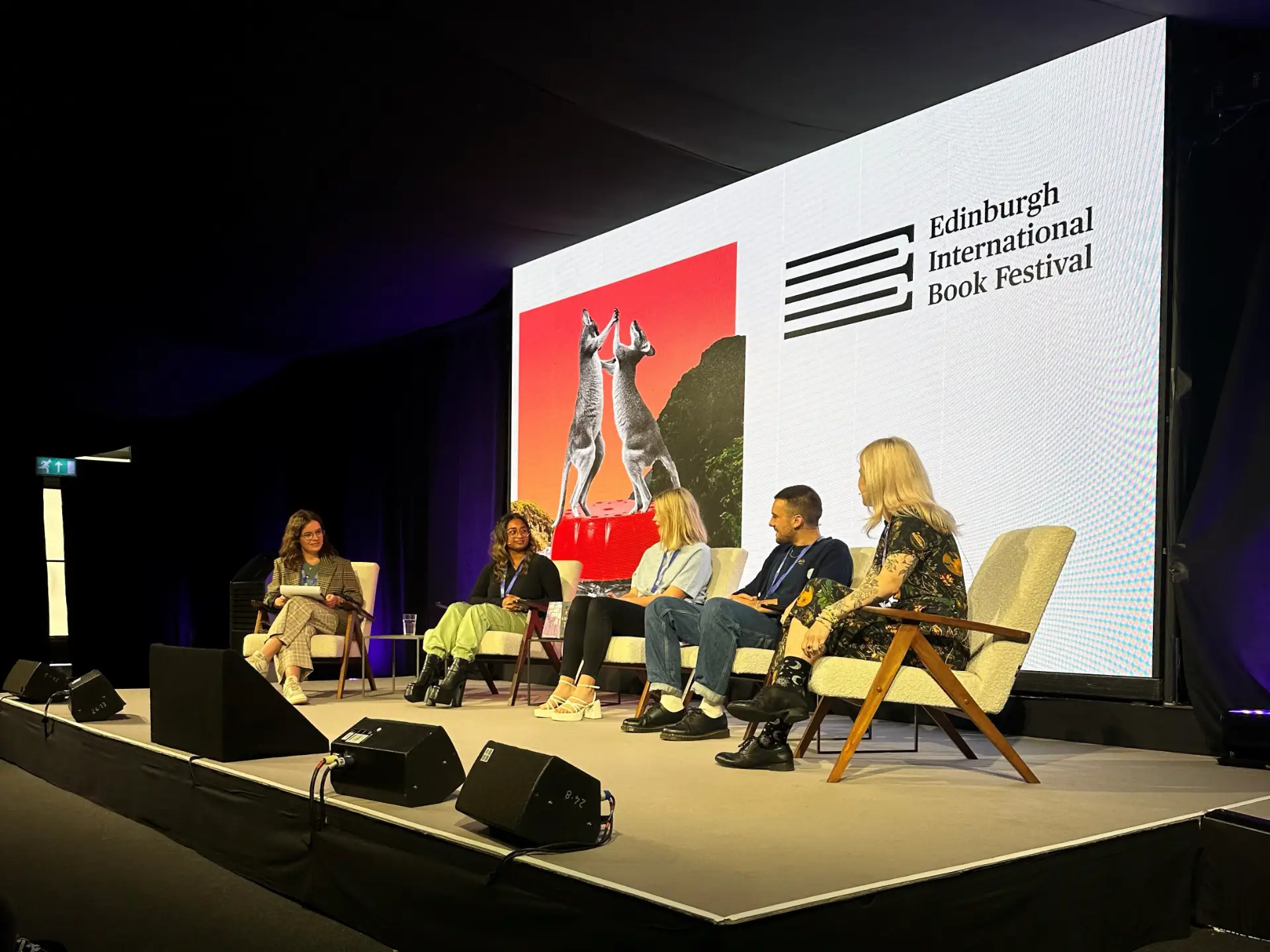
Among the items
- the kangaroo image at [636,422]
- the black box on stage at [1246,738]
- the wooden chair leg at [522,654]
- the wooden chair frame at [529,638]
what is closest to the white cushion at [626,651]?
the wooden chair frame at [529,638]

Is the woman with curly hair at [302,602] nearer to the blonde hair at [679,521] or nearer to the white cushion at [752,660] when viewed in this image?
the blonde hair at [679,521]

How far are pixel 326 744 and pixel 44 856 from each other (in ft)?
2.78

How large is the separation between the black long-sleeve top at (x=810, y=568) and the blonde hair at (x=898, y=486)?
1.89 feet

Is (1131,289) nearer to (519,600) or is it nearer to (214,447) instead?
(519,600)

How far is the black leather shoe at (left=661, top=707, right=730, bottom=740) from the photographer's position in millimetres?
4188

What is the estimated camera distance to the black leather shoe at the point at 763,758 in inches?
139

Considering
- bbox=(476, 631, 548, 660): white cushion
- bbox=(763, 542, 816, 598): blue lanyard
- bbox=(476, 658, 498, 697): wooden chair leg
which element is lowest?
bbox=(476, 658, 498, 697): wooden chair leg

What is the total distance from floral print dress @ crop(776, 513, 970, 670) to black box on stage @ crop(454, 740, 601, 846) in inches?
56.7

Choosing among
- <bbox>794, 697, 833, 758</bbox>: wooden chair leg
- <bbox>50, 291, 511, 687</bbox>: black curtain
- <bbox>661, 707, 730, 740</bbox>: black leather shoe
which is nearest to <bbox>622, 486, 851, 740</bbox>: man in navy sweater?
<bbox>661, 707, 730, 740</bbox>: black leather shoe

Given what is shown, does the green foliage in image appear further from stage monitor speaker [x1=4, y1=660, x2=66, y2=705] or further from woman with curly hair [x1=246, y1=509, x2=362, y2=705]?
stage monitor speaker [x1=4, y1=660, x2=66, y2=705]

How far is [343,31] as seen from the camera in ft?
15.1

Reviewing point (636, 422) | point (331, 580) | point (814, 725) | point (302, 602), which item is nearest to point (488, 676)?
point (331, 580)

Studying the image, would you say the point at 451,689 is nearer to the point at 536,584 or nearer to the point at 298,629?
the point at 536,584

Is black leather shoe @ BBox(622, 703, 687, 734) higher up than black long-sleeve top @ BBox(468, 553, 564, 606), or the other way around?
black long-sleeve top @ BBox(468, 553, 564, 606)
